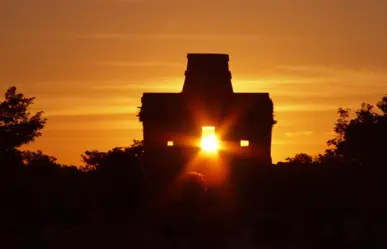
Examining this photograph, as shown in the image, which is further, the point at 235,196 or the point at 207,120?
the point at 207,120

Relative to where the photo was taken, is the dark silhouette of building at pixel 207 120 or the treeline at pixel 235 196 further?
the dark silhouette of building at pixel 207 120

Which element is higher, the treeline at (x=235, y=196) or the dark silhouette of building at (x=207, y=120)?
the dark silhouette of building at (x=207, y=120)

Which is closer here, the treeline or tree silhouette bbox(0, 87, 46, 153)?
the treeline

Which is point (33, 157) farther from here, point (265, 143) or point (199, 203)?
point (199, 203)

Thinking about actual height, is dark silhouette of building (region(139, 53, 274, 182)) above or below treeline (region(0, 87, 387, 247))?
above

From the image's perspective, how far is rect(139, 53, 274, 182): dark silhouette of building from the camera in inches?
1798

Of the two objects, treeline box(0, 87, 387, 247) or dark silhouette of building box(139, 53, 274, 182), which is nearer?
treeline box(0, 87, 387, 247)

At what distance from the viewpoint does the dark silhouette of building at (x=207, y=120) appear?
45.7 m

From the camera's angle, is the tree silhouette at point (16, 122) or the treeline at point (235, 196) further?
the tree silhouette at point (16, 122)

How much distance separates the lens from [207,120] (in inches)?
1818

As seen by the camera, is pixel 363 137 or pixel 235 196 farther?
pixel 363 137

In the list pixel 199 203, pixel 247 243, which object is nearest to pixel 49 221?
pixel 247 243

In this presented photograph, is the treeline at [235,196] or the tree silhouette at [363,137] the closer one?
the treeline at [235,196]

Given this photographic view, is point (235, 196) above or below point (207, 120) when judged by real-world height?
below
